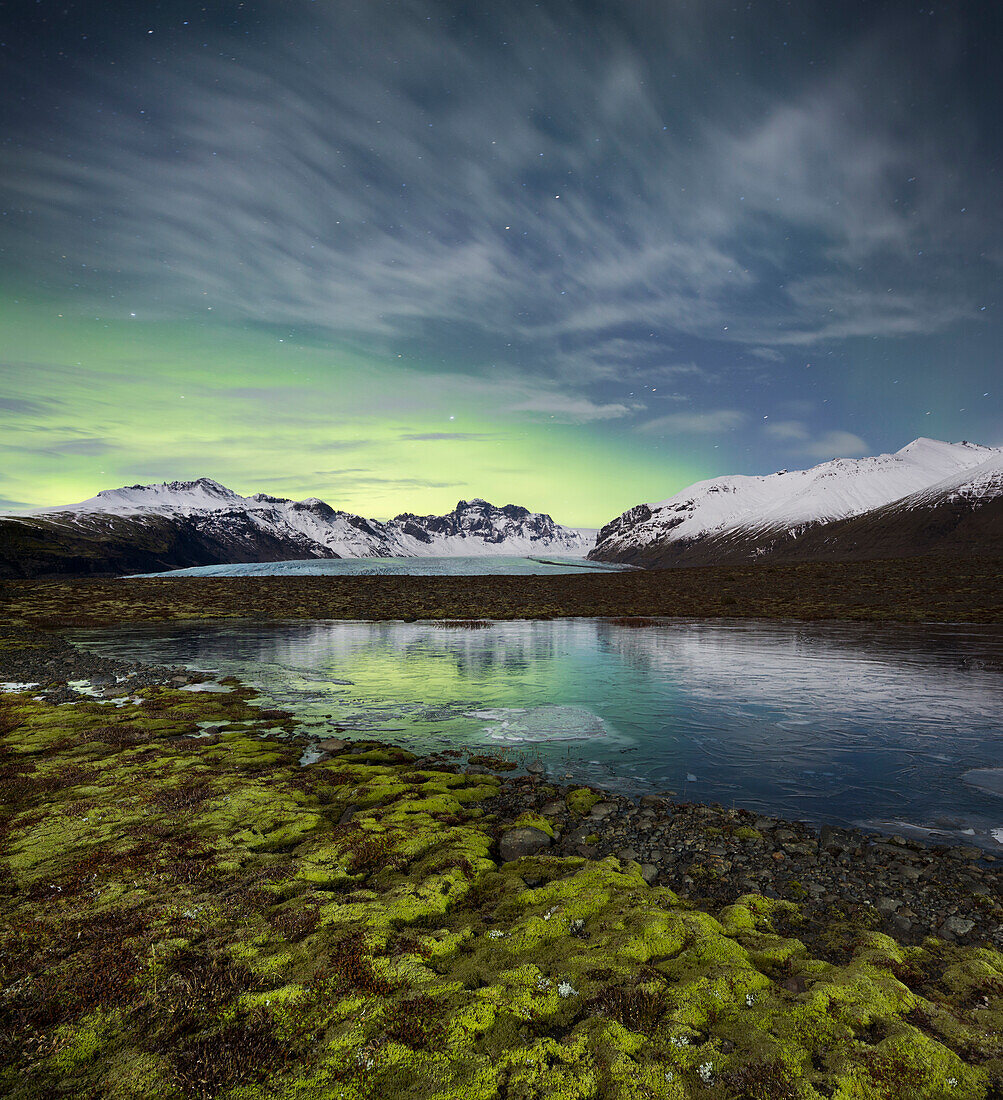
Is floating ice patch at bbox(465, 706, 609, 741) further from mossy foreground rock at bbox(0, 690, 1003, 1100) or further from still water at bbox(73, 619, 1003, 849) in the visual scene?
mossy foreground rock at bbox(0, 690, 1003, 1100)

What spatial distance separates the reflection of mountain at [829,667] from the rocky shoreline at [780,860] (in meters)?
9.06

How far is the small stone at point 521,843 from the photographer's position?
385 inches

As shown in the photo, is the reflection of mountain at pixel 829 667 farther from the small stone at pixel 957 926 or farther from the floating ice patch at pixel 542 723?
the small stone at pixel 957 926

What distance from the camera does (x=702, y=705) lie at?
20.4 meters

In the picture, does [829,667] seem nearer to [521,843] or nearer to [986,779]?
[986,779]

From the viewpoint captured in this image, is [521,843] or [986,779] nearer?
[521,843]

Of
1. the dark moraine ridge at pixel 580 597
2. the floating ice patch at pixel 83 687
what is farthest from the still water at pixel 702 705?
the dark moraine ridge at pixel 580 597

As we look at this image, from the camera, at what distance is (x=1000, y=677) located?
23641mm

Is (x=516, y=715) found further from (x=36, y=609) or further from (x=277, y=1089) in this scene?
(x=36, y=609)

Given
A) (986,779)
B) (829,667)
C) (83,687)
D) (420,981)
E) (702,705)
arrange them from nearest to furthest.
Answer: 1. (420,981)
2. (986,779)
3. (702,705)
4. (83,687)
5. (829,667)

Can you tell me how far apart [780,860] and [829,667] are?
21176mm

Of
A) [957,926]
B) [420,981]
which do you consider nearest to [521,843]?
[420,981]

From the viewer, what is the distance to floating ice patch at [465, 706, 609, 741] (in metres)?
17.5

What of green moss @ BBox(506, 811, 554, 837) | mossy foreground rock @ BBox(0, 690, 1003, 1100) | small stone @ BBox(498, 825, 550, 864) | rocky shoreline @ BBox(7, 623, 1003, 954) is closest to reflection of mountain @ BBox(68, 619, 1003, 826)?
rocky shoreline @ BBox(7, 623, 1003, 954)
